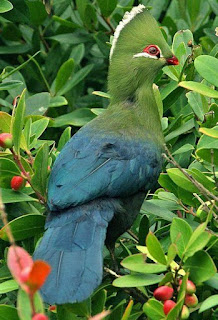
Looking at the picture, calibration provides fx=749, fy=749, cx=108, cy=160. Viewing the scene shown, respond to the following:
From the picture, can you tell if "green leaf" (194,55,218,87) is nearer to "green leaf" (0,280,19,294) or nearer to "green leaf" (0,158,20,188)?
"green leaf" (0,158,20,188)

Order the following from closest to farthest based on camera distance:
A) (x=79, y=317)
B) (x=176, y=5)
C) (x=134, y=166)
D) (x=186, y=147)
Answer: (x=79, y=317), (x=186, y=147), (x=134, y=166), (x=176, y=5)

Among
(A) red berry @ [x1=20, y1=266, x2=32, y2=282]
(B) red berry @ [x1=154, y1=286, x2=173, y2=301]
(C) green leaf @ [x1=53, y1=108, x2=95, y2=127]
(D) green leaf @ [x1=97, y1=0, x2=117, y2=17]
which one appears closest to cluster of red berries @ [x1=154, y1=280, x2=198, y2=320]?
(B) red berry @ [x1=154, y1=286, x2=173, y2=301]

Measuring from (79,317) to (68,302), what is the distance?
172 mm

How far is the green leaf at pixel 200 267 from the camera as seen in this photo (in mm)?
2051

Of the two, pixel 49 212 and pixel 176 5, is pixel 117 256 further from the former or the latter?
pixel 176 5

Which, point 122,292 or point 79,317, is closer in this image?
point 79,317

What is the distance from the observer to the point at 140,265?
204 centimetres

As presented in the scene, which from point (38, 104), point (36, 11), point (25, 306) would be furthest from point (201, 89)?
point (36, 11)

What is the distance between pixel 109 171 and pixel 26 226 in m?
0.41

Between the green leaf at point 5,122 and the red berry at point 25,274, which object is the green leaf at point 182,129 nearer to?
the green leaf at point 5,122

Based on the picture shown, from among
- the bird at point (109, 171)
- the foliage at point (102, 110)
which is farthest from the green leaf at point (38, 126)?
the bird at point (109, 171)

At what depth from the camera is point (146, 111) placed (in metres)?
3.19

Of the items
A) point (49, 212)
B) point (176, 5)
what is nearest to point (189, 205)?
point (49, 212)

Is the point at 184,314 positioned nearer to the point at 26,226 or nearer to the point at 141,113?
the point at 26,226
